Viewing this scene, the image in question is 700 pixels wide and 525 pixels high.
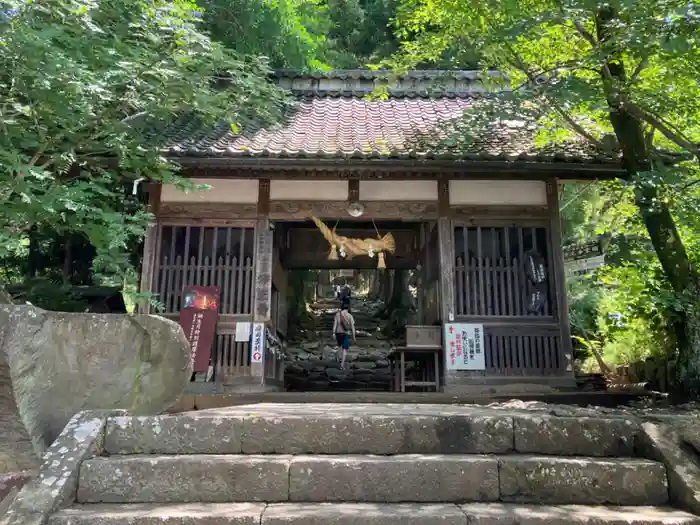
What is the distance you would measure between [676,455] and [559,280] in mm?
5526

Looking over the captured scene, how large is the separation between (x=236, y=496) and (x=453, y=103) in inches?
440

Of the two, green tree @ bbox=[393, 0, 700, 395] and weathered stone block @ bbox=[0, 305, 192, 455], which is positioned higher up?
green tree @ bbox=[393, 0, 700, 395]

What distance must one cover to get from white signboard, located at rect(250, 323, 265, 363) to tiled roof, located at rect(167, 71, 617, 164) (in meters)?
2.77

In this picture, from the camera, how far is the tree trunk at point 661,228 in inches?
237

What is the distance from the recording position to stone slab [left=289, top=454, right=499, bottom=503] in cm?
322

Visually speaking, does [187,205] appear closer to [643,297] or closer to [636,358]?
[643,297]

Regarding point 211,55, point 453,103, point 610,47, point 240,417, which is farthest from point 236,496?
point 453,103

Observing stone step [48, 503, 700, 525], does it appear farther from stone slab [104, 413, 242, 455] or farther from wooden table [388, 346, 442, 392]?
wooden table [388, 346, 442, 392]

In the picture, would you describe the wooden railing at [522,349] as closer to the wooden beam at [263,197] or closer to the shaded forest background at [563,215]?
the shaded forest background at [563,215]

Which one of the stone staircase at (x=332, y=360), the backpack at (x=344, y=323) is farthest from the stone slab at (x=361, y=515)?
the backpack at (x=344, y=323)

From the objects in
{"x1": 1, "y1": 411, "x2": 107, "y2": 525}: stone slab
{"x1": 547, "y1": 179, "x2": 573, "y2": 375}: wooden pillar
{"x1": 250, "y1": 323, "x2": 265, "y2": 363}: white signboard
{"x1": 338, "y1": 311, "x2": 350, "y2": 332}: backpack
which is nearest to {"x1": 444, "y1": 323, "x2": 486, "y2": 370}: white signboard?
{"x1": 547, "y1": 179, "x2": 573, "y2": 375}: wooden pillar

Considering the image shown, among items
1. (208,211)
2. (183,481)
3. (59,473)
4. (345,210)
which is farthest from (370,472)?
(208,211)

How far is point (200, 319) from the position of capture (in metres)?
8.39

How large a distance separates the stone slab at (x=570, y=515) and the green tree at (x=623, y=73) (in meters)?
3.57
